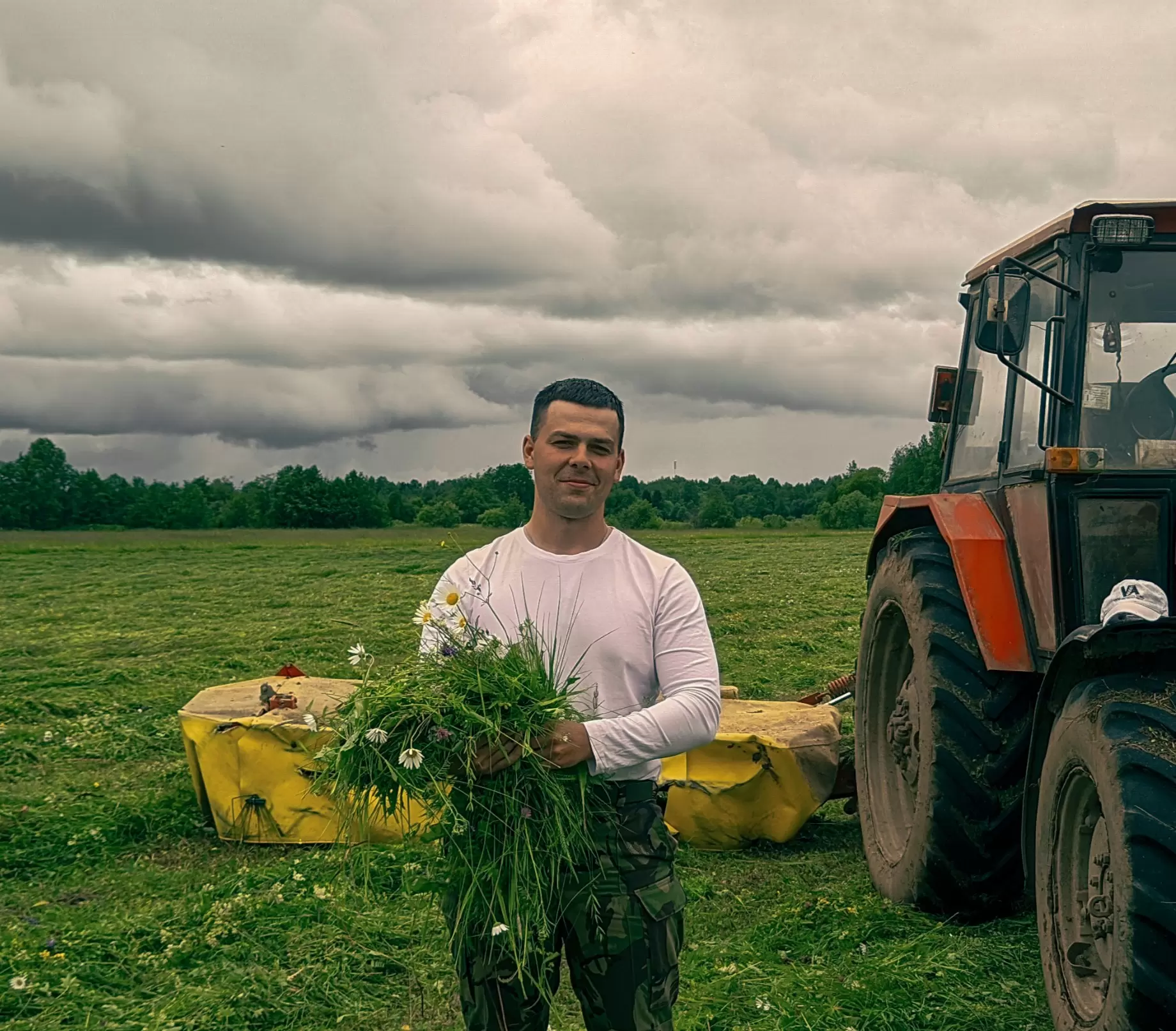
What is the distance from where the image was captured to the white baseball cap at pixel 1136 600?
3.71m

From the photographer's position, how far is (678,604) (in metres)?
2.91

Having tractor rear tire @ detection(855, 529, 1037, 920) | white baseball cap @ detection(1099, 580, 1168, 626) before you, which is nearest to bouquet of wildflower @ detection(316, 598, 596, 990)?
white baseball cap @ detection(1099, 580, 1168, 626)

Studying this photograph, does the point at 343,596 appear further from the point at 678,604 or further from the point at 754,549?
the point at 678,604

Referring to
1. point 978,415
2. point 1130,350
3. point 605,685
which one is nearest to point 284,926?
point 605,685

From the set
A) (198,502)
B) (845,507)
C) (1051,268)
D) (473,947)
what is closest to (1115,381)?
(1051,268)


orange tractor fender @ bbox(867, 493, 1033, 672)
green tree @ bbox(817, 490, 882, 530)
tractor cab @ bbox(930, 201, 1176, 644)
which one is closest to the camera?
tractor cab @ bbox(930, 201, 1176, 644)

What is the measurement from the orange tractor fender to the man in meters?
2.09

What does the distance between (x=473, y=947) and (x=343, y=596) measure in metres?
17.7

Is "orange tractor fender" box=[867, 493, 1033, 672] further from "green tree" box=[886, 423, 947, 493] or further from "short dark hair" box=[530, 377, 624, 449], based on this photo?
"green tree" box=[886, 423, 947, 493]

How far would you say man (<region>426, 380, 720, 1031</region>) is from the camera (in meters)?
2.76

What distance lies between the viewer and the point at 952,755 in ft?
15.3

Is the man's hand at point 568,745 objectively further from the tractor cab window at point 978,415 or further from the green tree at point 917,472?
the green tree at point 917,472

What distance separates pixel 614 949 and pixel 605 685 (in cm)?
59

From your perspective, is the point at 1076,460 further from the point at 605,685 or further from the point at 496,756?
the point at 496,756
